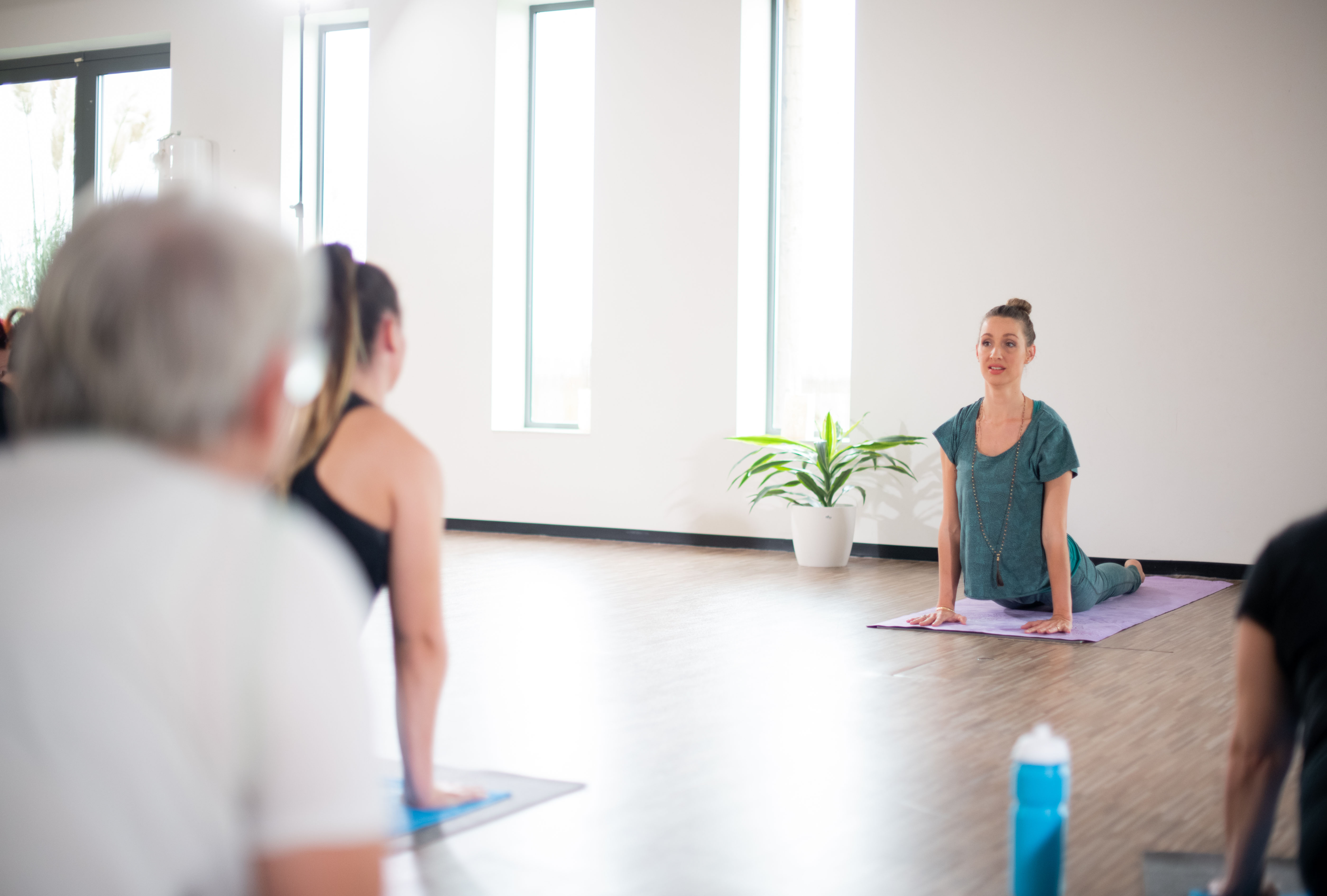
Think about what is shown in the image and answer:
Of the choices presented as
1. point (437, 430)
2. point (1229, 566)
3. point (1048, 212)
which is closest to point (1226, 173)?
point (1048, 212)

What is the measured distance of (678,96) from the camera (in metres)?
6.08

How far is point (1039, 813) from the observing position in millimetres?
1506

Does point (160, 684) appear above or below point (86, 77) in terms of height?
below

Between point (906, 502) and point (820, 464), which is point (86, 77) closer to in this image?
point (820, 464)

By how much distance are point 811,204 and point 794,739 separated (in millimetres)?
4122

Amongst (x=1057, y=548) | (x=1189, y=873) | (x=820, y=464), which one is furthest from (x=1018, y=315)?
(x=1189, y=873)

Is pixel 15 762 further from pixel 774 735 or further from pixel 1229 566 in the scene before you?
pixel 1229 566

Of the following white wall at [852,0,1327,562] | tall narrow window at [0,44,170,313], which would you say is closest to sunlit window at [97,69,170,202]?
tall narrow window at [0,44,170,313]

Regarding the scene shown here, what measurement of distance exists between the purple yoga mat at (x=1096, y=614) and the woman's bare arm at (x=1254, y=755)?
2.42m

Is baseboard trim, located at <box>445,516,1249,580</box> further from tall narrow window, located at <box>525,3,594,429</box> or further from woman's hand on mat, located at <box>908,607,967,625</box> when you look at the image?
woman's hand on mat, located at <box>908,607,967,625</box>

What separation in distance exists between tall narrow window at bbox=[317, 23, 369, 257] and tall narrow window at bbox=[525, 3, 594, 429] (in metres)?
1.07

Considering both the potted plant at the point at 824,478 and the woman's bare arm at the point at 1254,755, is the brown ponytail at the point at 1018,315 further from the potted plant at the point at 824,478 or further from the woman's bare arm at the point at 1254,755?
the woman's bare arm at the point at 1254,755

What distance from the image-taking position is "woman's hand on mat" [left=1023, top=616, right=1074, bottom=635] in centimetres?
367

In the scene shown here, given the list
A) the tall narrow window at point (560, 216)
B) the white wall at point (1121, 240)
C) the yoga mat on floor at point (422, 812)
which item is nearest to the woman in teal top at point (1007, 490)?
the white wall at point (1121, 240)
